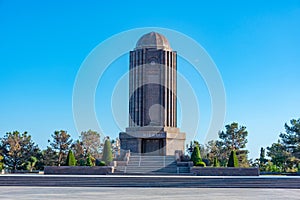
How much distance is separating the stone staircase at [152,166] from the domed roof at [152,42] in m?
9.85

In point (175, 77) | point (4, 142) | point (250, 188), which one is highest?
point (175, 77)

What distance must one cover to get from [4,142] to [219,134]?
20325 mm

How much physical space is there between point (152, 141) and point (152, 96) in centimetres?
373

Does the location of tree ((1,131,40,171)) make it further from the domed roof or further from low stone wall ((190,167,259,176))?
low stone wall ((190,167,259,176))

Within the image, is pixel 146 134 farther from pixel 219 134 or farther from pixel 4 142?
pixel 4 142

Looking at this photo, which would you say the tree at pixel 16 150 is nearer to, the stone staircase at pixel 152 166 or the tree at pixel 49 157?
the tree at pixel 49 157

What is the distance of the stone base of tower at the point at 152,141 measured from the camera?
110 ft

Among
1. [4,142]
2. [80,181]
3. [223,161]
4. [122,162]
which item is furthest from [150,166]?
[4,142]

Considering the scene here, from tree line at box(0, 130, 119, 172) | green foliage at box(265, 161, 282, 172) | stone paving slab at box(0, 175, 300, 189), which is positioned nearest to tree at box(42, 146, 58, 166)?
tree line at box(0, 130, 119, 172)

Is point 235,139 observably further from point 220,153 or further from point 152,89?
point 152,89

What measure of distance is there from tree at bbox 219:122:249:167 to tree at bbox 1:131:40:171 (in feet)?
58.8

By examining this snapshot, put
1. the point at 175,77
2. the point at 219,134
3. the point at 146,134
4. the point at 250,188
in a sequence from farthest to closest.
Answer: the point at 219,134, the point at 175,77, the point at 146,134, the point at 250,188

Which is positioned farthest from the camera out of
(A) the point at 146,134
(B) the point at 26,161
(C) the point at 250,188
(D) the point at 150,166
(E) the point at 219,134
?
(E) the point at 219,134

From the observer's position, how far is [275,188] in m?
19.6
